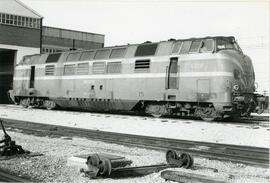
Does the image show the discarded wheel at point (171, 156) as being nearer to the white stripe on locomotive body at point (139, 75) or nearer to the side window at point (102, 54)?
the white stripe on locomotive body at point (139, 75)

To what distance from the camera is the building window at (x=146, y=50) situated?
1828 centimetres

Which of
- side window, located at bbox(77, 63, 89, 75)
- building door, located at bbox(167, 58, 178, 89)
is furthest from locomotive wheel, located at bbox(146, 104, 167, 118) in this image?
side window, located at bbox(77, 63, 89, 75)

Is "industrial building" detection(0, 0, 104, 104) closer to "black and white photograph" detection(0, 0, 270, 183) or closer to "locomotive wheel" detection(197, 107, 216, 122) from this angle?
"black and white photograph" detection(0, 0, 270, 183)

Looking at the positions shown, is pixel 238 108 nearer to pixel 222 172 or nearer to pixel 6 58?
pixel 222 172

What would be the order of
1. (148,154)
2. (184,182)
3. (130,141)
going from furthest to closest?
→ (130,141)
(148,154)
(184,182)

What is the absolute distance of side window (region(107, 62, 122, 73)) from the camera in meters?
19.6

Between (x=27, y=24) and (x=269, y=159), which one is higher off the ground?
(x=27, y=24)

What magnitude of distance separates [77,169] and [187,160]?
2193mm

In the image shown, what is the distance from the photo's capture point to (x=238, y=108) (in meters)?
15.7

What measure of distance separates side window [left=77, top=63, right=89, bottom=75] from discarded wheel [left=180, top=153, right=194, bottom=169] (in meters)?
14.4

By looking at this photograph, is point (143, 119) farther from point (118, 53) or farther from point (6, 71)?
point (6, 71)

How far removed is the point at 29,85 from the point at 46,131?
43.1 feet

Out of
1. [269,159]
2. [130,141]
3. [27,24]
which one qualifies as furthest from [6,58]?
[269,159]

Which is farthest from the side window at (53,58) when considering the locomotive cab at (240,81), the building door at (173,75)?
the locomotive cab at (240,81)
